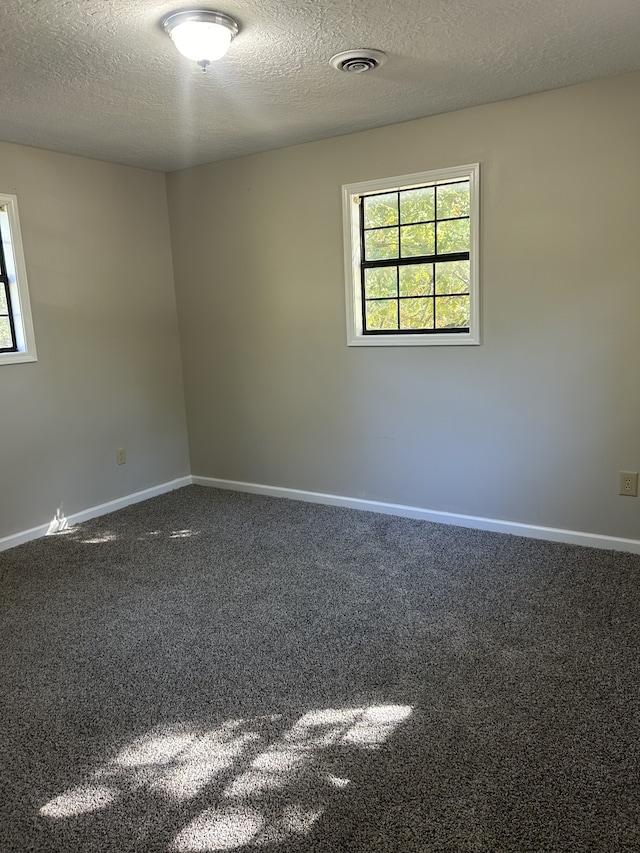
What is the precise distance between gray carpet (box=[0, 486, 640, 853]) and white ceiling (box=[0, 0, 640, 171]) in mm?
2405

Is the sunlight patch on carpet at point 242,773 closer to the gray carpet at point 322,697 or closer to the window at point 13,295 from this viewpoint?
the gray carpet at point 322,697

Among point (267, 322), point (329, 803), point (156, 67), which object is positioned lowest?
point (329, 803)

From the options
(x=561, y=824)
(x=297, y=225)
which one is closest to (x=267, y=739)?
(x=561, y=824)

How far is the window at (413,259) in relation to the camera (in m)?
3.62

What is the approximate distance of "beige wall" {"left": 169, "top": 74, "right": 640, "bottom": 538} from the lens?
3.20 meters

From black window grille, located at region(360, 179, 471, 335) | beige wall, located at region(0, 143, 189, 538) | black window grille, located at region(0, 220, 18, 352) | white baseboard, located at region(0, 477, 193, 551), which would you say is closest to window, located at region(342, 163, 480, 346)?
black window grille, located at region(360, 179, 471, 335)

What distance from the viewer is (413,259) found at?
12.5 feet

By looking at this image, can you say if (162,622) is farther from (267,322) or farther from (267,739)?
(267,322)

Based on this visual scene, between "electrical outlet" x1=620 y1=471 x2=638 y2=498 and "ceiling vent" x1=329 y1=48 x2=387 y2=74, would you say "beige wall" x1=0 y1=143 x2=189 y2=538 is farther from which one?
"electrical outlet" x1=620 y1=471 x2=638 y2=498

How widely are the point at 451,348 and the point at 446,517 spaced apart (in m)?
1.07

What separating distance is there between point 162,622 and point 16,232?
253cm

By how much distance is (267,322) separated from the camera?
14.5 feet

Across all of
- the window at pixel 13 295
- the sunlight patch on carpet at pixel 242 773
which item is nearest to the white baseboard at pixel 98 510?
the window at pixel 13 295

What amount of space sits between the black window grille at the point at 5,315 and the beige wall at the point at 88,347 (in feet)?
0.44
